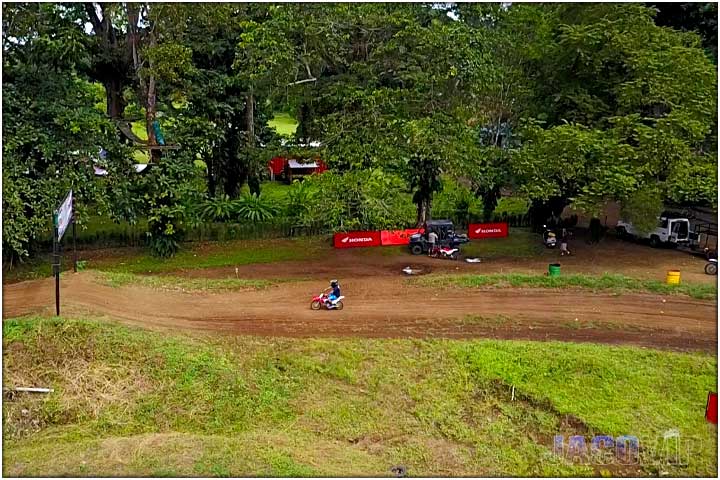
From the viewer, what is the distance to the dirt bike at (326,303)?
16500mm

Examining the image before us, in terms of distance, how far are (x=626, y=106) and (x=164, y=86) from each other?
15892mm

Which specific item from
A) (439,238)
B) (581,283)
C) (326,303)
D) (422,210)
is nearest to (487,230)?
(422,210)

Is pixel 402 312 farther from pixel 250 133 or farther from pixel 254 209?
pixel 250 133

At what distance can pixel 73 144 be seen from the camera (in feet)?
67.6

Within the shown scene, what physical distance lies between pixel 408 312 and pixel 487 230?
1112cm

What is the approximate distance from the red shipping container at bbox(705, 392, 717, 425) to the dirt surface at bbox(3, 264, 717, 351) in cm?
290

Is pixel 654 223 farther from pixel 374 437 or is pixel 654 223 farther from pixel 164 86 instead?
pixel 164 86

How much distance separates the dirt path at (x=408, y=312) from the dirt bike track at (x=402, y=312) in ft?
0.08

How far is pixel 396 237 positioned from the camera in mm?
24875

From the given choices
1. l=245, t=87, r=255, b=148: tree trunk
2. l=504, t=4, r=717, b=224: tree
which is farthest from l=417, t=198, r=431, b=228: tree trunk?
l=245, t=87, r=255, b=148: tree trunk

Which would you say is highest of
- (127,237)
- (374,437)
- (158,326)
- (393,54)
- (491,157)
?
(393,54)

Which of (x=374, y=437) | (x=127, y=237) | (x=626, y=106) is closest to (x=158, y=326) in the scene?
(x=374, y=437)

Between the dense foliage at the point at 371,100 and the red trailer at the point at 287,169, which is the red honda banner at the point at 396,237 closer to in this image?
the dense foliage at the point at 371,100

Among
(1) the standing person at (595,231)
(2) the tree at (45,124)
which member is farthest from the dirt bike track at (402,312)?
(1) the standing person at (595,231)
